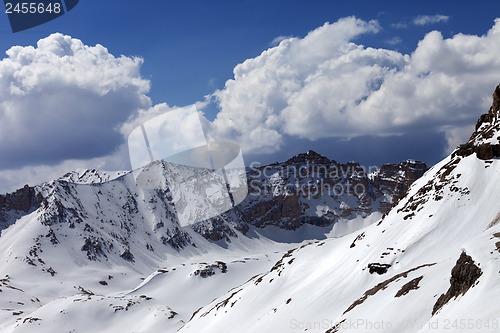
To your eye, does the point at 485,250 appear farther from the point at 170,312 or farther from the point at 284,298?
the point at 170,312

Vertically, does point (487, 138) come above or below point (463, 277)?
above

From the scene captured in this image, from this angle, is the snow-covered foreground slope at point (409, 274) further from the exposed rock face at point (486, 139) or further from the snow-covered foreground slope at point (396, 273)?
the exposed rock face at point (486, 139)

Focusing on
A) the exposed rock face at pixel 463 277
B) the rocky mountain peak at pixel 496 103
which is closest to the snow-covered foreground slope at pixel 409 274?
the exposed rock face at pixel 463 277

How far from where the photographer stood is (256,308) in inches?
4358

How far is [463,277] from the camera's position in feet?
127

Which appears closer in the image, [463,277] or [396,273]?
[463,277]

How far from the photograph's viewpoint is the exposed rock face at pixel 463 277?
37250mm

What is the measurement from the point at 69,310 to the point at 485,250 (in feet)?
608

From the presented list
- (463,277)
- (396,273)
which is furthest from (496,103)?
(463,277)

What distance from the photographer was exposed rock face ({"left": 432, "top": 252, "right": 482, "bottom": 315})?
37.2 metres
